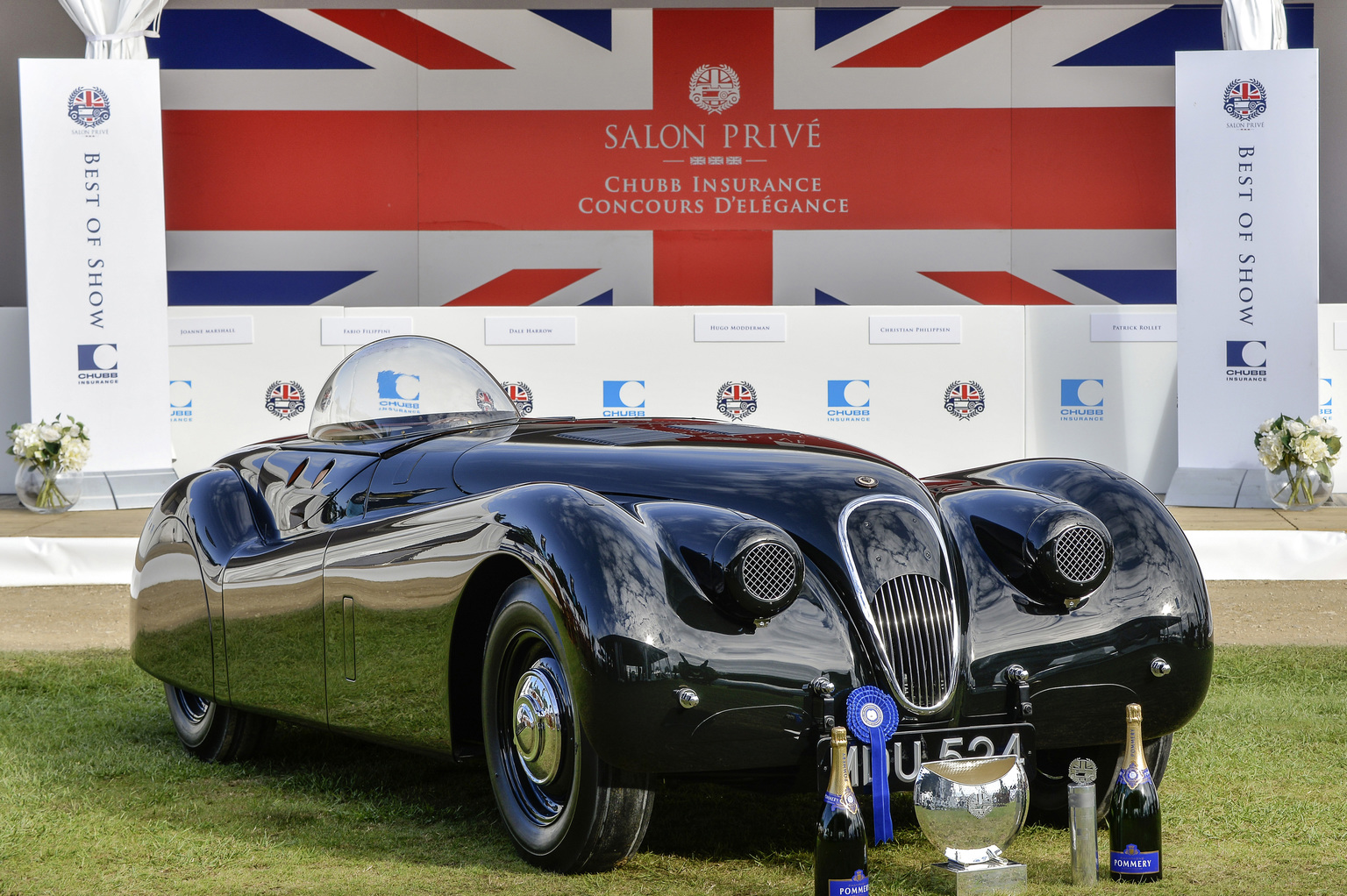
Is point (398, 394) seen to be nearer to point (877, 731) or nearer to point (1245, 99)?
point (877, 731)

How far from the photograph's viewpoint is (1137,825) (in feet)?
7.72

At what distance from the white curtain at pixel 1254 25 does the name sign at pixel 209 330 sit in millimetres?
6432

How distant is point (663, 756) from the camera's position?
2.30 metres

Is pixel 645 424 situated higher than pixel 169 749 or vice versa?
pixel 645 424

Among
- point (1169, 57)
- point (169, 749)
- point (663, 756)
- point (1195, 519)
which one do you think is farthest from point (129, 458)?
point (1169, 57)

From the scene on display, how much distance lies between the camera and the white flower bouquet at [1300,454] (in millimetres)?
7734

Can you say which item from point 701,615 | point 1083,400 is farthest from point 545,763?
point 1083,400

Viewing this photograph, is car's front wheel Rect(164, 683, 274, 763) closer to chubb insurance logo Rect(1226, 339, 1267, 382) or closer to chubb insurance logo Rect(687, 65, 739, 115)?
chubb insurance logo Rect(1226, 339, 1267, 382)

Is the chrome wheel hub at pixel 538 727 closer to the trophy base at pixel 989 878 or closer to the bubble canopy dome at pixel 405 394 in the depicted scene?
the trophy base at pixel 989 878

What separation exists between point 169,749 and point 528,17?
773 centimetres

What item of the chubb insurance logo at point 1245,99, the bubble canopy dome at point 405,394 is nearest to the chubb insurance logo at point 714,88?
the chubb insurance logo at point 1245,99

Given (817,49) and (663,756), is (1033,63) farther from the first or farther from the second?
(663,756)

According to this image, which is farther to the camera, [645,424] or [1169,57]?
[1169,57]

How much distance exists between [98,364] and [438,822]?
6276mm
